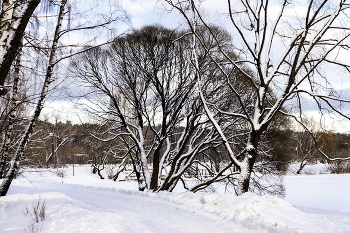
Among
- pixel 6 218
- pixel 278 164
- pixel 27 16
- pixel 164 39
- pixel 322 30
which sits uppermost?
pixel 164 39

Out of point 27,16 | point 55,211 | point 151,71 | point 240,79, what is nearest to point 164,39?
point 151,71

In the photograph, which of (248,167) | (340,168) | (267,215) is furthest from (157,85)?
(340,168)

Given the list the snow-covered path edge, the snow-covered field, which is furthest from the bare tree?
the snow-covered path edge

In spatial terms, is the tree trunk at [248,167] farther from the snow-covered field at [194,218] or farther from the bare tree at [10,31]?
the bare tree at [10,31]

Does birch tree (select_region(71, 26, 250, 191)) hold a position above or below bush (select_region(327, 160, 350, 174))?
above

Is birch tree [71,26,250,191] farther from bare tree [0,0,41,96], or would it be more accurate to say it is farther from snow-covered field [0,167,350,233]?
bare tree [0,0,41,96]

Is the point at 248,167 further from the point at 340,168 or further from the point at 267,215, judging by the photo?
the point at 340,168

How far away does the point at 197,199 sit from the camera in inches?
371

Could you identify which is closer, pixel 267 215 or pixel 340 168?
pixel 267 215

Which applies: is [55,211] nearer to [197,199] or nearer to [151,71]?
[197,199]

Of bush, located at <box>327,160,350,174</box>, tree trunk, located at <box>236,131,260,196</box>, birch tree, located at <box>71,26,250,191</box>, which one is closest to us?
tree trunk, located at <box>236,131,260,196</box>

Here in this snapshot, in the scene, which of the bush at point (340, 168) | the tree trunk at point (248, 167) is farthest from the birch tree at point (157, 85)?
the bush at point (340, 168)

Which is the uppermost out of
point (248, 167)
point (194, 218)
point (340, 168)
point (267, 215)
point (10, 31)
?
point (10, 31)

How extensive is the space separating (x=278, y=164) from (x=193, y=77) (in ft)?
20.3
